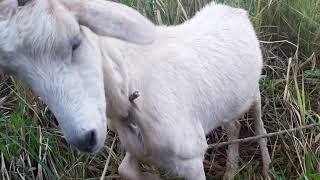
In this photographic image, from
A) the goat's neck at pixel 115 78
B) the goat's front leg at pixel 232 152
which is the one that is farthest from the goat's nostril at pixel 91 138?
the goat's front leg at pixel 232 152

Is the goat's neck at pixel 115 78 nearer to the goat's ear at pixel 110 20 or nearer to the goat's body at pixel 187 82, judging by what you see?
the goat's body at pixel 187 82

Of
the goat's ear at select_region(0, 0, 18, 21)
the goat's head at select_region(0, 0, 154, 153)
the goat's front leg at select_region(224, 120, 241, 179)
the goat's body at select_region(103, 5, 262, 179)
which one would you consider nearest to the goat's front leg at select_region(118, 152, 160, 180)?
the goat's body at select_region(103, 5, 262, 179)

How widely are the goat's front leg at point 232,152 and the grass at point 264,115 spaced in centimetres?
6

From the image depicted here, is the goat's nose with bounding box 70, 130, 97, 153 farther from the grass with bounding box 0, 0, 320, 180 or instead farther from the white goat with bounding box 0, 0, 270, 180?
the grass with bounding box 0, 0, 320, 180

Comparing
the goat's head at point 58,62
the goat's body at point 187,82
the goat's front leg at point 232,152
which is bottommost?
the goat's front leg at point 232,152

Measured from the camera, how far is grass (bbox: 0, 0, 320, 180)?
3.11m

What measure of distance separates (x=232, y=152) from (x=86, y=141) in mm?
1487

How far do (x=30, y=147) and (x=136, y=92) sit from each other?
1036 millimetres

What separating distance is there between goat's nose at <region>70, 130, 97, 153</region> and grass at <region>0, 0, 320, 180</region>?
1020mm

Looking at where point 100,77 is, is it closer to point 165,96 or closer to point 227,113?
point 165,96

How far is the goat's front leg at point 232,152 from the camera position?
3.16 m

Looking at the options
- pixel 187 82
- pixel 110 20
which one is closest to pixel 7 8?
pixel 110 20

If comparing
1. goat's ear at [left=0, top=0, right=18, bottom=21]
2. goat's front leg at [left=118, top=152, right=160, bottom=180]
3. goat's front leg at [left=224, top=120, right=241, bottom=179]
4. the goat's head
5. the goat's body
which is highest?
goat's ear at [left=0, top=0, right=18, bottom=21]

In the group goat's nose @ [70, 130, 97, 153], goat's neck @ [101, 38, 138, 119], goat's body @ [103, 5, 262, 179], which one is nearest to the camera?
goat's nose @ [70, 130, 97, 153]
